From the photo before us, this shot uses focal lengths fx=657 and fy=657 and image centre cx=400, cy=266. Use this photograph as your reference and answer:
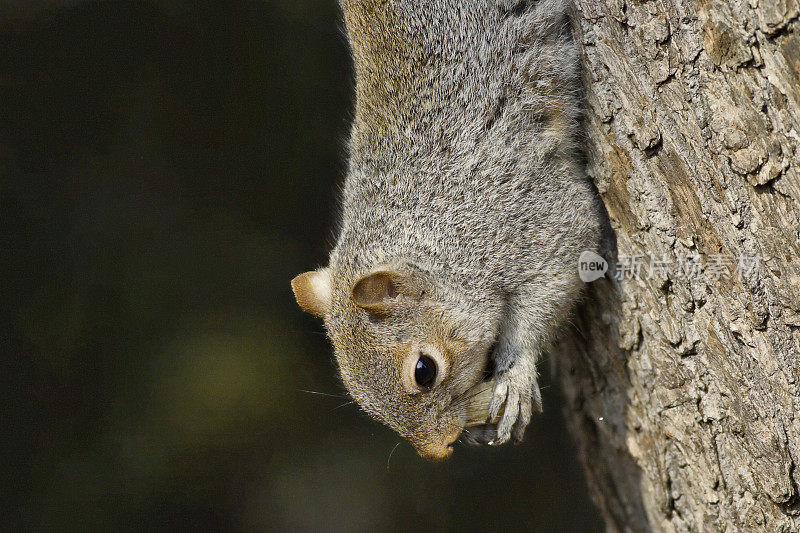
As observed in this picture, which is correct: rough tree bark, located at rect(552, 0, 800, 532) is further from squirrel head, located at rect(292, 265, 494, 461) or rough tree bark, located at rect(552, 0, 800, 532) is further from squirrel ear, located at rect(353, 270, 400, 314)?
squirrel ear, located at rect(353, 270, 400, 314)

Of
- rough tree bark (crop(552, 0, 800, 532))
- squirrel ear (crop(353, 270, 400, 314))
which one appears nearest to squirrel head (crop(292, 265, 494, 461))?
squirrel ear (crop(353, 270, 400, 314))

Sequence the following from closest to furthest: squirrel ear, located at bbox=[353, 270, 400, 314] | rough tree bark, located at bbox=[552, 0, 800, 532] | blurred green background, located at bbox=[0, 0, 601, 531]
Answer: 1. rough tree bark, located at bbox=[552, 0, 800, 532]
2. squirrel ear, located at bbox=[353, 270, 400, 314]
3. blurred green background, located at bbox=[0, 0, 601, 531]

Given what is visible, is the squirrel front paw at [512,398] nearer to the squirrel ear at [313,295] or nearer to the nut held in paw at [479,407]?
the nut held in paw at [479,407]

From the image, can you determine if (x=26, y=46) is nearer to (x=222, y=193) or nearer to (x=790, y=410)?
(x=222, y=193)

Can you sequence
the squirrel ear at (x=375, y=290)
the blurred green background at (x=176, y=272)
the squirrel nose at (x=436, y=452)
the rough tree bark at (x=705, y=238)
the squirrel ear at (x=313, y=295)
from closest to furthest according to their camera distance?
the rough tree bark at (x=705, y=238), the squirrel ear at (x=375, y=290), the squirrel nose at (x=436, y=452), the squirrel ear at (x=313, y=295), the blurred green background at (x=176, y=272)

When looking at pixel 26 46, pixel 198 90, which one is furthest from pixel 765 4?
pixel 26 46

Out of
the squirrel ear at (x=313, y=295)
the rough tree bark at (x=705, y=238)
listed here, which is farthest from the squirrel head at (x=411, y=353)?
the rough tree bark at (x=705, y=238)

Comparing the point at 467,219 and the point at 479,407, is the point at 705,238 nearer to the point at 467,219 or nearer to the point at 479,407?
the point at 467,219

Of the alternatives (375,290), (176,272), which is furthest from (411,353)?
(176,272)
